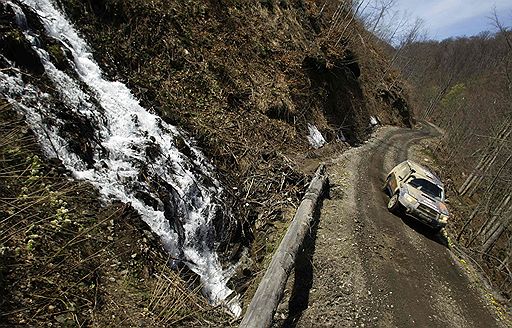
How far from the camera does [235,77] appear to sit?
52.2 feet

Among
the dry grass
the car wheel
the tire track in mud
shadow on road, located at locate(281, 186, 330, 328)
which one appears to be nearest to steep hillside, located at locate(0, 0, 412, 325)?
the dry grass

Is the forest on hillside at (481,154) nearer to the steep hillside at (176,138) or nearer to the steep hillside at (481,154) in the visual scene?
the steep hillside at (481,154)

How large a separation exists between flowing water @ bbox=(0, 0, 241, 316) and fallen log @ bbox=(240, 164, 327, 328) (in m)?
1.27

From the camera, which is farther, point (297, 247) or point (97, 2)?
point (97, 2)

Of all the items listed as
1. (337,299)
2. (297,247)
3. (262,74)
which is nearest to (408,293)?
(337,299)

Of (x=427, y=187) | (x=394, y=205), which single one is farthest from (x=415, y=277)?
(x=427, y=187)

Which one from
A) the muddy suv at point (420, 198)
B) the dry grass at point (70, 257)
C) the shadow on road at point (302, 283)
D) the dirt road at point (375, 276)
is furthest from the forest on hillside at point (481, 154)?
the dry grass at point (70, 257)

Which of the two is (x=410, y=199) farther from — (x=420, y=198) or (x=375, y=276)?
(x=375, y=276)

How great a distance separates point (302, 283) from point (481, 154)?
28.6m

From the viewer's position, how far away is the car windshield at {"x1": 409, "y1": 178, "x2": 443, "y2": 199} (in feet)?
42.7

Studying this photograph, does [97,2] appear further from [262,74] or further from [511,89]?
[511,89]

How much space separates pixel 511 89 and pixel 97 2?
21.8 m

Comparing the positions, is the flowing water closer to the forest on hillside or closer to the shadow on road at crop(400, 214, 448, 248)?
the shadow on road at crop(400, 214, 448, 248)

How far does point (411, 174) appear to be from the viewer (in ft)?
44.4
